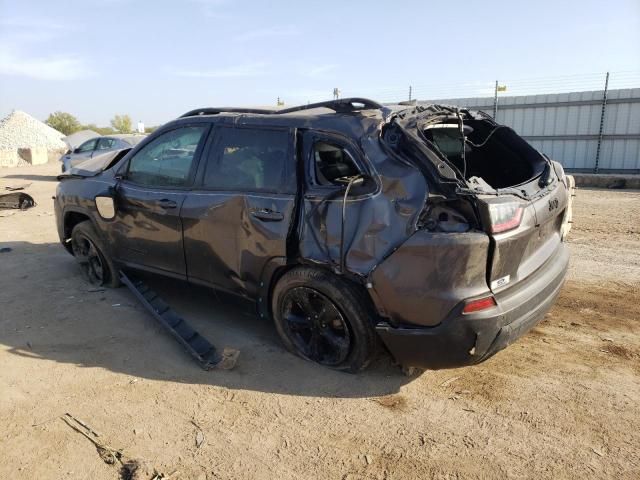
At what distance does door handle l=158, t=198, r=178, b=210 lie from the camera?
4113 mm

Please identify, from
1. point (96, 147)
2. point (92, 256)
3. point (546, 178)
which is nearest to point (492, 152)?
point (546, 178)

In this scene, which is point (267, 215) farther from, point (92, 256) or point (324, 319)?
point (92, 256)

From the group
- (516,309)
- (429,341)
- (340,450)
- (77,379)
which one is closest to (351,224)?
(429,341)

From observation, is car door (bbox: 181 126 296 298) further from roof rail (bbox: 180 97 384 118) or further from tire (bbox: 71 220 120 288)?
tire (bbox: 71 220 120 288)

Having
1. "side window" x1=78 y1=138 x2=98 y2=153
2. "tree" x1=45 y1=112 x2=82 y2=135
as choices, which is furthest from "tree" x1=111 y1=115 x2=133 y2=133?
"side window" x1=78 y1=138 x2=98 y2=153

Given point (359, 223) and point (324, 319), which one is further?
point (324, 319)

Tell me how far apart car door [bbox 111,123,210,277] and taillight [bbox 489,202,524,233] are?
93.5 inches

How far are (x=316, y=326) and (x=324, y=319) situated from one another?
0.38 ft

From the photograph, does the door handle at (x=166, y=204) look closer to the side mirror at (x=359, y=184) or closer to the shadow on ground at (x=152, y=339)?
the shadow on ground at (x=152, y=339)

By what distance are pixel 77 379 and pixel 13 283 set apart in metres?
2.67

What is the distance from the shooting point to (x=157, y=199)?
4.26 meters

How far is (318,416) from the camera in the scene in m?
3.08

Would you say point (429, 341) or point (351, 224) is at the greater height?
point (351, 224)

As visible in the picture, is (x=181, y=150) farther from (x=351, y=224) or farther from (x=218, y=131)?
(x=351, y=224)
